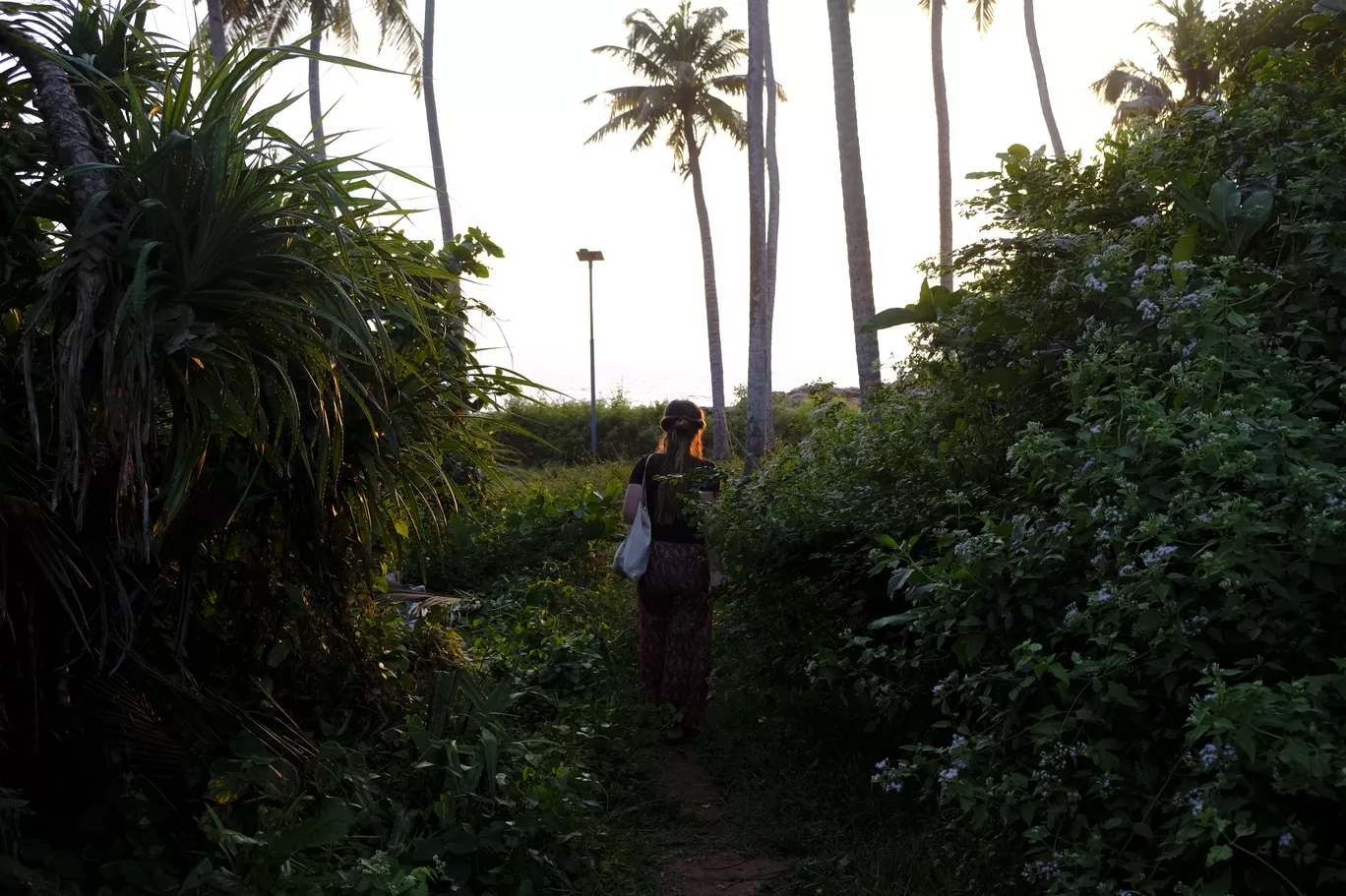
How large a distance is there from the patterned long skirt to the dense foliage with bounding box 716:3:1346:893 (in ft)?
4.97

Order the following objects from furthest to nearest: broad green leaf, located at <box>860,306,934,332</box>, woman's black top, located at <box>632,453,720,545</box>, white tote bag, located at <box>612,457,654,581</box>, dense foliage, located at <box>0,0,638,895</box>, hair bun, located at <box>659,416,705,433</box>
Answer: hair bun, located at <box>659,416,705,433</box> → white tote bag, located at <box>612,457,654,581</box> → woman's black top, located at <box>632,453,720,545</box> → broad green leaf, located at <box>860,306,934,332</box> → dense foliage, located at <box>0,0,638,895</box>

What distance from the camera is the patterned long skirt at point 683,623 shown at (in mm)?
6211

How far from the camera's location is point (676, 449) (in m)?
6.30

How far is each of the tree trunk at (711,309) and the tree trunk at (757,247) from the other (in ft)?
26.5

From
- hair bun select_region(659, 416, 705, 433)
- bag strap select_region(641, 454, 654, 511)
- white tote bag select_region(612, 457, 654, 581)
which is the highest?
hair bun select_region(659, 416, 705, 433)

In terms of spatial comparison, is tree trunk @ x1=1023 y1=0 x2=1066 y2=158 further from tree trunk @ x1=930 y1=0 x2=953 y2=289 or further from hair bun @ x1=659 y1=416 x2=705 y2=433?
hair bun @ x1=659 y1=416 x2=705 y2=433

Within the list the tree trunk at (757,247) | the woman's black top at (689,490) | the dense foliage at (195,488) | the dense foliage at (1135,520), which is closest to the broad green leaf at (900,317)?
→ the dense foliage at (1135,520)

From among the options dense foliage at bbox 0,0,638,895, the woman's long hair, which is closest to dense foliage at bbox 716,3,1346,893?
the woman's long hair

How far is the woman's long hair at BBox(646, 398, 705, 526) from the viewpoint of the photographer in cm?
622

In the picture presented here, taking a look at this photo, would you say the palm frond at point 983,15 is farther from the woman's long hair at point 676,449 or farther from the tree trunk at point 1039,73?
the woman's long hair at point 676,449

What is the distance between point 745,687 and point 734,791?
28.4 inches

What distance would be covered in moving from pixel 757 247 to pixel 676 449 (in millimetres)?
13912

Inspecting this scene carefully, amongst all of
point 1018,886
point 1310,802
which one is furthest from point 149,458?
point 1310,802

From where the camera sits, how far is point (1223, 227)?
354 cm
